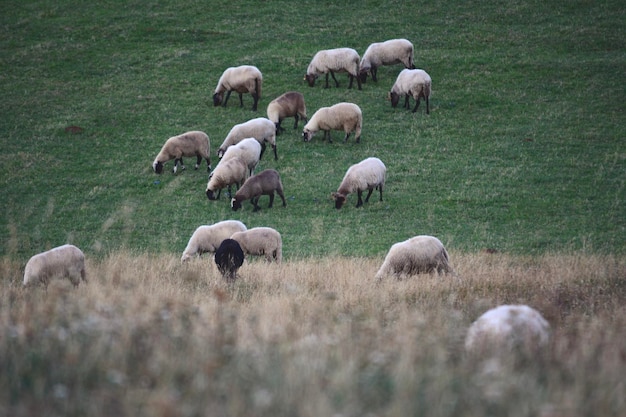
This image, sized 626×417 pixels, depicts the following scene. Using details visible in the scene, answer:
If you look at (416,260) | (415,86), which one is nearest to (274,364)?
(416,260)

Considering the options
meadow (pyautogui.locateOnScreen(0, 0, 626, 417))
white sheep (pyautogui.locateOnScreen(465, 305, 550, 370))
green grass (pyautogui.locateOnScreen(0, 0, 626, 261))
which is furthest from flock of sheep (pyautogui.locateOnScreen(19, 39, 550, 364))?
green grass (pyautogui.locateOnScreen(0, 0, 626, 261))

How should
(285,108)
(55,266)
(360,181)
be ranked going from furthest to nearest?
(285,108) < (360,181) < (55,266)

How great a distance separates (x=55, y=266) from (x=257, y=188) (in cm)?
855

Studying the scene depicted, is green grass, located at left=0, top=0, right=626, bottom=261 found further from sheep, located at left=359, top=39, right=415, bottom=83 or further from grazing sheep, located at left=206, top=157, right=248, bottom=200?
sheep, located at left=359, top=39, right=415, bottom=83

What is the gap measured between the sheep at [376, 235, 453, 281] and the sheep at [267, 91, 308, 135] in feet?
45.1

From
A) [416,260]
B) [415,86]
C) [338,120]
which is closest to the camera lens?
[416,260]

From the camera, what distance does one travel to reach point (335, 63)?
1175 inches

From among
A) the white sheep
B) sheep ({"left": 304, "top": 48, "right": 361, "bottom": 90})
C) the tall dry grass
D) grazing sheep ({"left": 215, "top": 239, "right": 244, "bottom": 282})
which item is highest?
the tall dry grass

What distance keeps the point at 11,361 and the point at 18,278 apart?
7.78m

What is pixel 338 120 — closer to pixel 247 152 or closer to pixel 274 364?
pixel 247 152

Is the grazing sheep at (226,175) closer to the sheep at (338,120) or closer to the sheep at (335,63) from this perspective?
the sheep at (338,120)

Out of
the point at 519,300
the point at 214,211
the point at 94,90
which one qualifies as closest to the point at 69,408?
the point at 519,300

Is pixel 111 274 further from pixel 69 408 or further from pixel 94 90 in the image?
pixel 94 90

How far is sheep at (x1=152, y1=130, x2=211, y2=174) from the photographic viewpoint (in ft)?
75.4
